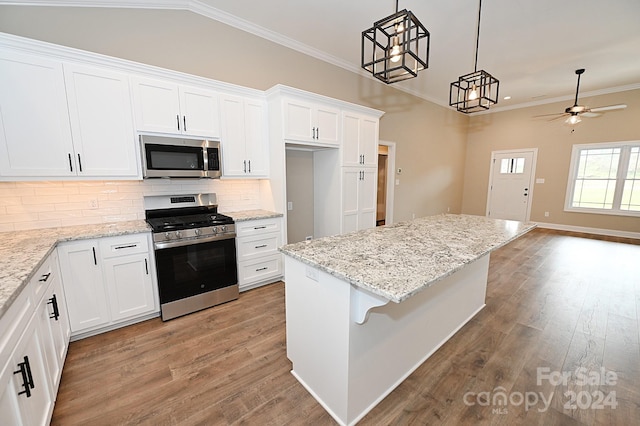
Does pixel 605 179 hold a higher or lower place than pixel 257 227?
higher

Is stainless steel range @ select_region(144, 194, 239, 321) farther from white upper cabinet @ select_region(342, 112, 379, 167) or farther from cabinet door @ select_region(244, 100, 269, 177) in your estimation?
white upper cabinet @ select_region(342, 112, 379, 167)

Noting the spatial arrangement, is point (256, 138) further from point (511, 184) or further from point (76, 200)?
point (511, 184)

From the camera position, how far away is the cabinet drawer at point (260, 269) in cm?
296

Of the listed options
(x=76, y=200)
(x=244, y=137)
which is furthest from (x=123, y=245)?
(x=244, y=137)

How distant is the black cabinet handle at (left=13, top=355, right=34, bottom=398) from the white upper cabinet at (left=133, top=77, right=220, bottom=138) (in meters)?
1.99

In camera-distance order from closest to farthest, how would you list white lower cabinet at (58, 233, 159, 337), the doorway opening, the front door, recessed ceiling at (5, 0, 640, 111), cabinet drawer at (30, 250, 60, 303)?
cabinet drawer at (30, 250, 60, 303)
white lower cabinet at (58, 233, 159, 337)
recessed ceiling at (5, 0, 640, 111)
the doorway opening
the front door

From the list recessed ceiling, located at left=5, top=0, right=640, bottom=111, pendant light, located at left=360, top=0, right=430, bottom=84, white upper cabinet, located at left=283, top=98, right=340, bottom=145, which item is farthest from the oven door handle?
recessed ceiling, located at left=5, top=0, right=640, bottom=111

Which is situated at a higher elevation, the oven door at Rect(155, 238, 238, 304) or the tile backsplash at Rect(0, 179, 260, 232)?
the tile backsplash at Rect(0, 179, 260, 232)

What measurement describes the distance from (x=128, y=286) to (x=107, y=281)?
162 millimetres

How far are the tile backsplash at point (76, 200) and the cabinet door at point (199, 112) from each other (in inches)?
24.0

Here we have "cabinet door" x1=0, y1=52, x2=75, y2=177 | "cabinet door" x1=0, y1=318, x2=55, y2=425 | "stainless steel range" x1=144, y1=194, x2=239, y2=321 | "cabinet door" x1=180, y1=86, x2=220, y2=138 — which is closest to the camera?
"cabinet door" x1=0, y1=318, x2=55, y2=425

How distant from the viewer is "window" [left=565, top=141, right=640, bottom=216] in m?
5.45

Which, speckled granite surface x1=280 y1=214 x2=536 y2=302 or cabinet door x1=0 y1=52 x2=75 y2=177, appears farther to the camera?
cabinet door x1=0 y1=52 x2=75 y2=177

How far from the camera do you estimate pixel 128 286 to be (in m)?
2.27
